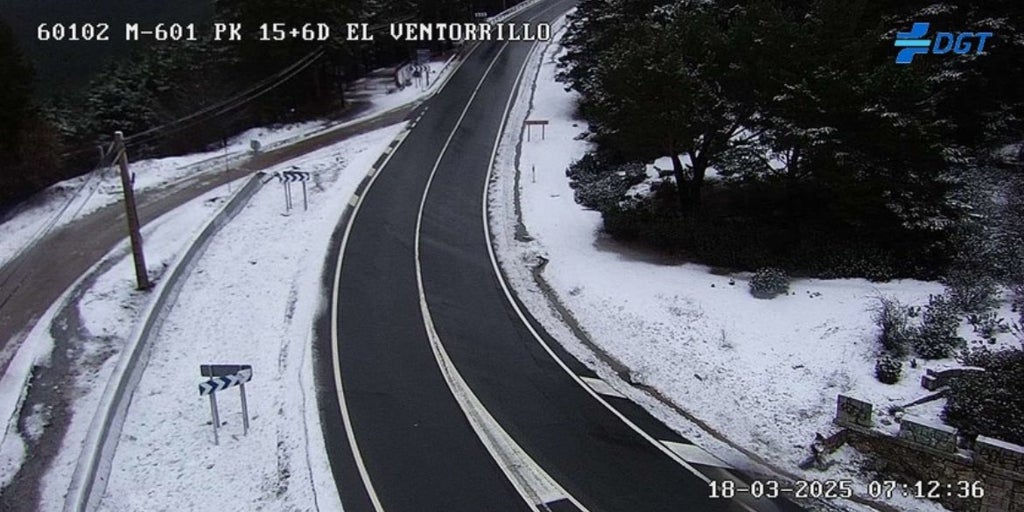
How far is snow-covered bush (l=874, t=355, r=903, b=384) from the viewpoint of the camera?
55.7 ft

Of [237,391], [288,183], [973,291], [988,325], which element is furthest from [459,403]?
Answer: [288,183]

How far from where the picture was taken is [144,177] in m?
35.2

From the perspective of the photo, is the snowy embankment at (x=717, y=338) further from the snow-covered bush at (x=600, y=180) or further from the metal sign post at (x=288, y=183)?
the metal sign post at (x=288, y=183)

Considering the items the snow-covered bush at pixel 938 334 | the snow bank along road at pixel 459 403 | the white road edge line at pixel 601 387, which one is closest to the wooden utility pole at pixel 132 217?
the snow bank along road at pixel 459 403

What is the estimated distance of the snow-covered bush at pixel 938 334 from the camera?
17.4 metres

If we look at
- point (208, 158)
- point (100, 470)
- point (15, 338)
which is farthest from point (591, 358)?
point (208, 158)

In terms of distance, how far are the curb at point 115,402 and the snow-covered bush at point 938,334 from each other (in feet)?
55.1

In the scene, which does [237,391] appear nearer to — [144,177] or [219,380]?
[219,380]

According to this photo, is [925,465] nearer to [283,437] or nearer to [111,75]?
[283,437]

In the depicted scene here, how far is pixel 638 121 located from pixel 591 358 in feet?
32.9

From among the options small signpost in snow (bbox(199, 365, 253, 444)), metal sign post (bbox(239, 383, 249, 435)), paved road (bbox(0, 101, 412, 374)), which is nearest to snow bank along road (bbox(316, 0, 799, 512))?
metal sign post (bbox(239, 383, 249, 435))

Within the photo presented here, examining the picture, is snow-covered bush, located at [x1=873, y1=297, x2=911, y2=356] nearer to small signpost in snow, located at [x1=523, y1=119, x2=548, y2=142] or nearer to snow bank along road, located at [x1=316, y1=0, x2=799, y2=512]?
snow bank along road, located at [x1=316, y1=0, x2=799, y2=512]

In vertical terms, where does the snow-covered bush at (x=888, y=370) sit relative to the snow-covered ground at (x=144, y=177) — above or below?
below

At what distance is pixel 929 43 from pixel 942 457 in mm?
18545
